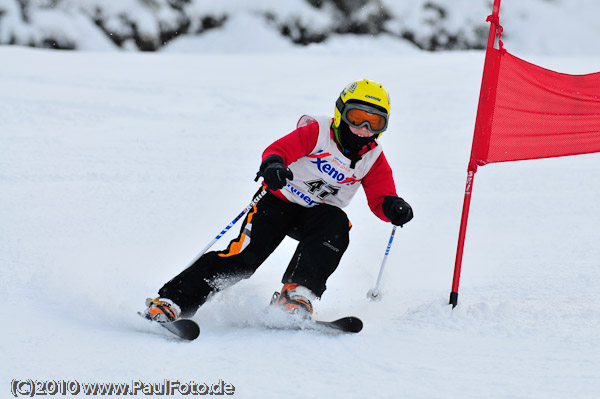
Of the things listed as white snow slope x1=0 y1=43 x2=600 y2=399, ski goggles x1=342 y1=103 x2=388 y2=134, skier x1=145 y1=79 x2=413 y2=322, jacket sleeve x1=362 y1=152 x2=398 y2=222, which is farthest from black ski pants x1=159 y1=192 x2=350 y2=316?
ski goggles x1=342 y1=103 x2=388 y2=134

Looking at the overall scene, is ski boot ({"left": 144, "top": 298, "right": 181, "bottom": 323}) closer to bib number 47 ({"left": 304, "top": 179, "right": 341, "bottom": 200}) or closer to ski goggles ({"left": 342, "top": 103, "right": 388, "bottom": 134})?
bib number 47 ({"left": 304, "top": 179, "right": 341, "bottom": 200})

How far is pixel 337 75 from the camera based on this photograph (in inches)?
502

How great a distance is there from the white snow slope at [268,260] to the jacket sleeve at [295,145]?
79cm

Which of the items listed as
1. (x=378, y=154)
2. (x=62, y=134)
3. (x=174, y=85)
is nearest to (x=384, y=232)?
(x=378, y=154)

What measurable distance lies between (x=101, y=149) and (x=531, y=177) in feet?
→ 16.8

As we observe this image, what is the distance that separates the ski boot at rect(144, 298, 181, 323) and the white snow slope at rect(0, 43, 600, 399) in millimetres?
112

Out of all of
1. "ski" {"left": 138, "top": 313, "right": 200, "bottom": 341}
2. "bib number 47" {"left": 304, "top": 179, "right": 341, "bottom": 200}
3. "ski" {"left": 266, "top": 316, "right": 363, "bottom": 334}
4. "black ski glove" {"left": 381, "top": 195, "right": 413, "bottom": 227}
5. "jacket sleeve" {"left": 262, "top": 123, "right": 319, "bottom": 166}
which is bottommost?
"ski" {"left": 138, "top": 313, "right": 200, "bottom": 341}

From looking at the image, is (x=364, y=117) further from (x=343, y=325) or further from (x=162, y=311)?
Answer: (x=162, y=311)

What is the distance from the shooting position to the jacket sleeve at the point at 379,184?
3.70m

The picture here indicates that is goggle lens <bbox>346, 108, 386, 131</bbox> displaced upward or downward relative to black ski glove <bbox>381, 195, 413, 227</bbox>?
upward

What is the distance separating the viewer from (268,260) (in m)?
4.91

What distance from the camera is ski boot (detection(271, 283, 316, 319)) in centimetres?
304

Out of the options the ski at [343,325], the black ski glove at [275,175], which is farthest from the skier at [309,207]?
the ski at [343,325]

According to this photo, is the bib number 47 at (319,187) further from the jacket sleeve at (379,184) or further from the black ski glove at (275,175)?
the black ski glove at (275,175)
